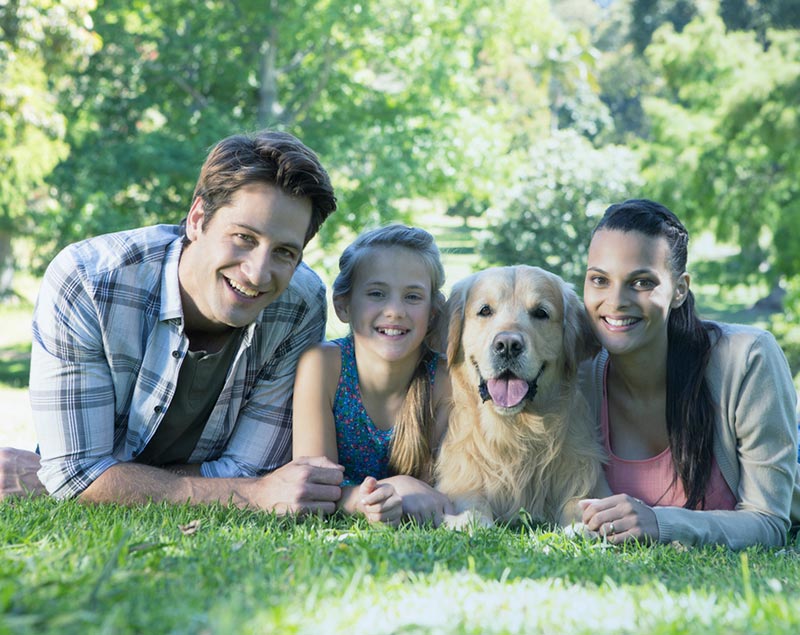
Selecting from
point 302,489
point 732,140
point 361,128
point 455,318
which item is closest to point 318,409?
point 302,489

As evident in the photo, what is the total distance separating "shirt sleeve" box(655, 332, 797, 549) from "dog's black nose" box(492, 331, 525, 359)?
0.86m

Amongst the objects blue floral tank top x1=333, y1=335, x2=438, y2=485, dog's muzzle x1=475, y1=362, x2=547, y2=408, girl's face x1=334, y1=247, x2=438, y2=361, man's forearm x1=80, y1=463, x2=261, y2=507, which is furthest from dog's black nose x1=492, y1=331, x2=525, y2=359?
man's forearm x1=80, y1=463, x2=261, y2=507

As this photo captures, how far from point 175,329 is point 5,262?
46.0ft

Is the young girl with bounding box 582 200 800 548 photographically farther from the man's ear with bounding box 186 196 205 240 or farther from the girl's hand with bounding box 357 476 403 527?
the man's ear with bounding box 186 196 205 240

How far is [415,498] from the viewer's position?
144 inches

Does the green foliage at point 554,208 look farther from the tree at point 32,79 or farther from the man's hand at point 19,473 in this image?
the man's hand at point 19,473

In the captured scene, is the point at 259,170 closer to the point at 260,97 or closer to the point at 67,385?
the point at 67,385

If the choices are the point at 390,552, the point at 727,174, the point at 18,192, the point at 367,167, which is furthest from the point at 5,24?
the point at 727,174

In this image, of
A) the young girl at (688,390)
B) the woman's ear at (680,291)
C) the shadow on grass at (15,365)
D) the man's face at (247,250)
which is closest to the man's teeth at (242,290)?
the man's face at (247,250)

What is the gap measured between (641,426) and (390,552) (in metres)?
1.63

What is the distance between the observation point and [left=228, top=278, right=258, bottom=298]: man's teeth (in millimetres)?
3545

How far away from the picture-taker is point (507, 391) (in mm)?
3693

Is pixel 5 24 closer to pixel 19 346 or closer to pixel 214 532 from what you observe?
pixel 214 532

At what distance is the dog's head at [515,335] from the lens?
3.64 m
